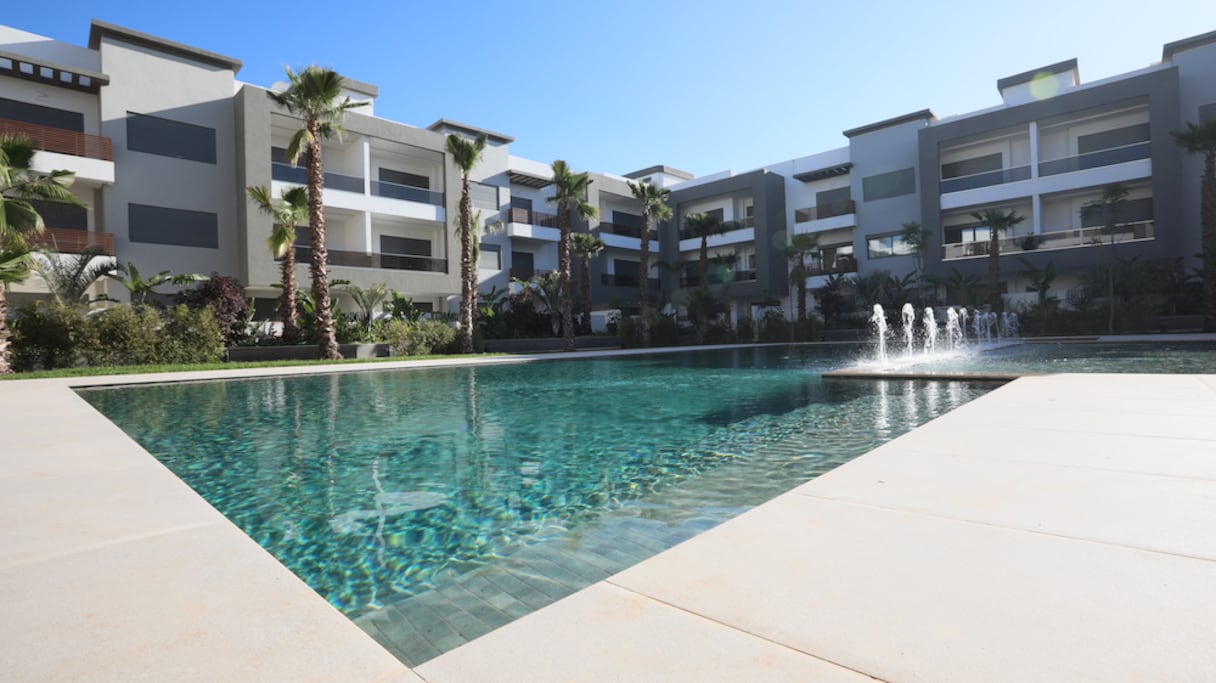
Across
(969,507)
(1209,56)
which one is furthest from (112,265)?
(1209,56)

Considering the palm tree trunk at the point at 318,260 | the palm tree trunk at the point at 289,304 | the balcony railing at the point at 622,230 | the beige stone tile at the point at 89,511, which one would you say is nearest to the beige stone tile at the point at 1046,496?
the beige stone tile at the point at 89,511

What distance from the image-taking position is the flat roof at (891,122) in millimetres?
33562

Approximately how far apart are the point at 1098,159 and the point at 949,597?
35452 mm

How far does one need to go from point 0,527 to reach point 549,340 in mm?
23002

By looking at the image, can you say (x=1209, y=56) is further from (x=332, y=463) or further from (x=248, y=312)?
(x=248, y=312)

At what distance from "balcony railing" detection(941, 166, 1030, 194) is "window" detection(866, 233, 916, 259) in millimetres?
3353

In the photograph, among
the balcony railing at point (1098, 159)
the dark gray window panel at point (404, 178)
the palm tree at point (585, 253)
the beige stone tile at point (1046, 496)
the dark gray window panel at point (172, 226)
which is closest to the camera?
the beige stone tile at point (1046, 496)

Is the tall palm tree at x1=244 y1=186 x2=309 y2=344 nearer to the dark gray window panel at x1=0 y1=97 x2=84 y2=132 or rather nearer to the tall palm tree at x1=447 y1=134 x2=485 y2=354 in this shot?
the tall palm tree at x1=447 y1=134 x2=485 y2=354

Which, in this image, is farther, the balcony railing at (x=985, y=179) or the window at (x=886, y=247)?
the window at (x=886, y=247)

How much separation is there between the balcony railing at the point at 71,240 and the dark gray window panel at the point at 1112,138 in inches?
1663

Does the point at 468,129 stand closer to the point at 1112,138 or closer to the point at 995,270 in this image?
the point at 995,270

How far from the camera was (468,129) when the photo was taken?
3241 centimetres

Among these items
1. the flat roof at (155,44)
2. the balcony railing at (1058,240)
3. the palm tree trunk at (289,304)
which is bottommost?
the palm tree trunk at (289,304)

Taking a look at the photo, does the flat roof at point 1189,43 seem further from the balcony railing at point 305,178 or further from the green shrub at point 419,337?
the balcony railing at point 305,178
